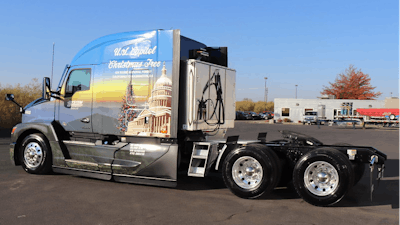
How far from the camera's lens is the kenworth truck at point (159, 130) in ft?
20.9

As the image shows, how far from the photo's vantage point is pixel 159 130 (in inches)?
287

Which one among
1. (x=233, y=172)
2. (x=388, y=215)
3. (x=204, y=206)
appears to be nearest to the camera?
(x=388, y=215)

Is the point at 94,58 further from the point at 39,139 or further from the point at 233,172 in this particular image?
the point at 233,172

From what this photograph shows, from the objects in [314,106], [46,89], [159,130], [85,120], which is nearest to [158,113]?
[159,130]

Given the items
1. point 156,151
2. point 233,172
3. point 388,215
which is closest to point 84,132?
point 156,151

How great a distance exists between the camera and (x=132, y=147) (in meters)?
7.45

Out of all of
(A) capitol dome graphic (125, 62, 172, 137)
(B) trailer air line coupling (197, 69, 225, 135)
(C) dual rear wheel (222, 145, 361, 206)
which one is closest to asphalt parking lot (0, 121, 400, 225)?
(C) dual rear wheel (222, 145, 361, 206)

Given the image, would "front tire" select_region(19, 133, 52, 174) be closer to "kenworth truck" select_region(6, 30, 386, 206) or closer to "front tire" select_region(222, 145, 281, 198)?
"kenworth truck" select_region(6, 30, 386, 206)

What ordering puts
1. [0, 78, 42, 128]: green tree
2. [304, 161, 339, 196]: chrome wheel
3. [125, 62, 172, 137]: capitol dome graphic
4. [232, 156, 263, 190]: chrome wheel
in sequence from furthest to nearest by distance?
[0, 78, 42, 128]: green tree, [125, 62, 172, 137]: capitol dome graphic, [232, 156, 263, 190]: chrome wheel, [304, 161, 339, 196]: chrome wheel

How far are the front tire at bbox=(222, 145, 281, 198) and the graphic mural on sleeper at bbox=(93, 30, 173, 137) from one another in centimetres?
149

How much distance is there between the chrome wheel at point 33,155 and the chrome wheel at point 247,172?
4.88 meters

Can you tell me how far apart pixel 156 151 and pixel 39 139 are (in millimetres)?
3245

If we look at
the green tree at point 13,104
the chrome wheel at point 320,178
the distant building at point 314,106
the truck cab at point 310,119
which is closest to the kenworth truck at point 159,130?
the chrome wheel at point 320,178

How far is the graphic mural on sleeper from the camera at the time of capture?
286 inches
